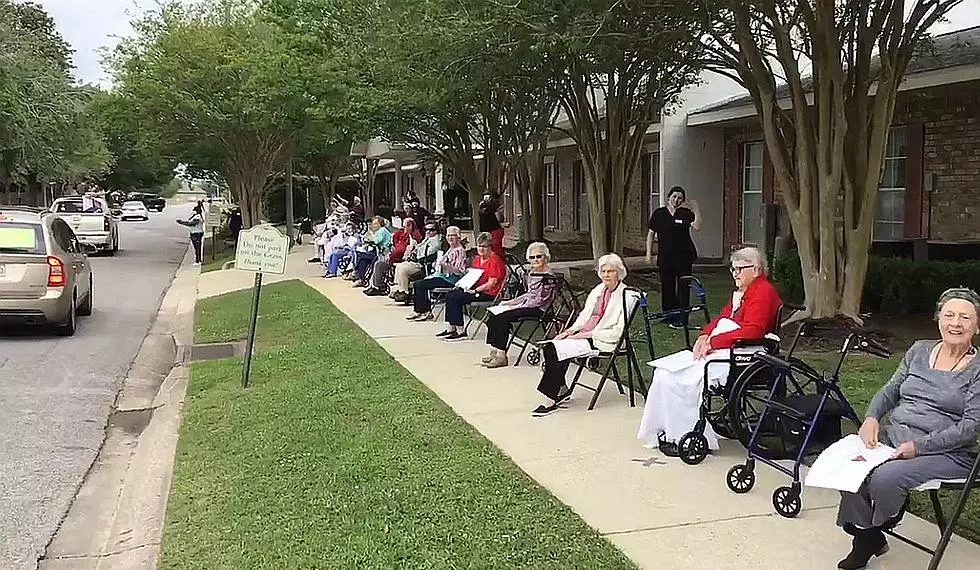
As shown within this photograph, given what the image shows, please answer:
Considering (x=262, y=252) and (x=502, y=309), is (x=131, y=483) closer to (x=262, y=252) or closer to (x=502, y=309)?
(x=262, y=252)

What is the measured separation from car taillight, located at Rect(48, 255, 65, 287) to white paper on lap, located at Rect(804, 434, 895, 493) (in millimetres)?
10412

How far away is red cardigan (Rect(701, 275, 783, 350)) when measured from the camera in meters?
6.64

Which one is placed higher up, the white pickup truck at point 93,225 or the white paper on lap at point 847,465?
the white pickup truck at point 93,225

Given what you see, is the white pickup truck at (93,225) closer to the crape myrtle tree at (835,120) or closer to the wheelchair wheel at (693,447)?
the crape myrtle tree at (835,120)

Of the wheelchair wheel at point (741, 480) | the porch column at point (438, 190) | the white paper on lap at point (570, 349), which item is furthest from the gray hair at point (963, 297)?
the porch column at point (438, 190)

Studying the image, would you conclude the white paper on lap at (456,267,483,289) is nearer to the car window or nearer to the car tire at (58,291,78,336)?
the car tire at (58,291,78,336)

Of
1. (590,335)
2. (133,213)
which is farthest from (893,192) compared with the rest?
(133,213)

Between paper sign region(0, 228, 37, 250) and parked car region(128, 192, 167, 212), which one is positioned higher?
parked car region(128, 192, 167, 212)

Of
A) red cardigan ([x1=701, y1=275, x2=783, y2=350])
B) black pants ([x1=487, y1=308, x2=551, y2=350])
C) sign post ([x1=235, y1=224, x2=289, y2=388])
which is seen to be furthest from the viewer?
black pants ([x1=487, y1=308, x2=551, y2=350])

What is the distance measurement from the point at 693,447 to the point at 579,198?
23741mm

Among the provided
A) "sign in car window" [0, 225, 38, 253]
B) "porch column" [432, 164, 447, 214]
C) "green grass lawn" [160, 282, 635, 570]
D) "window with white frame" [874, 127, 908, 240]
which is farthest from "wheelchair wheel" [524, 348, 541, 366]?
"porch column" [432, 164, 447, 214]

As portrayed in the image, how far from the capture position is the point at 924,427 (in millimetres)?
4590

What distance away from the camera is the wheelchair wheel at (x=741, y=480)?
5742 mm

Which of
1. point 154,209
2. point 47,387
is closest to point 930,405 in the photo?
point 47,387
